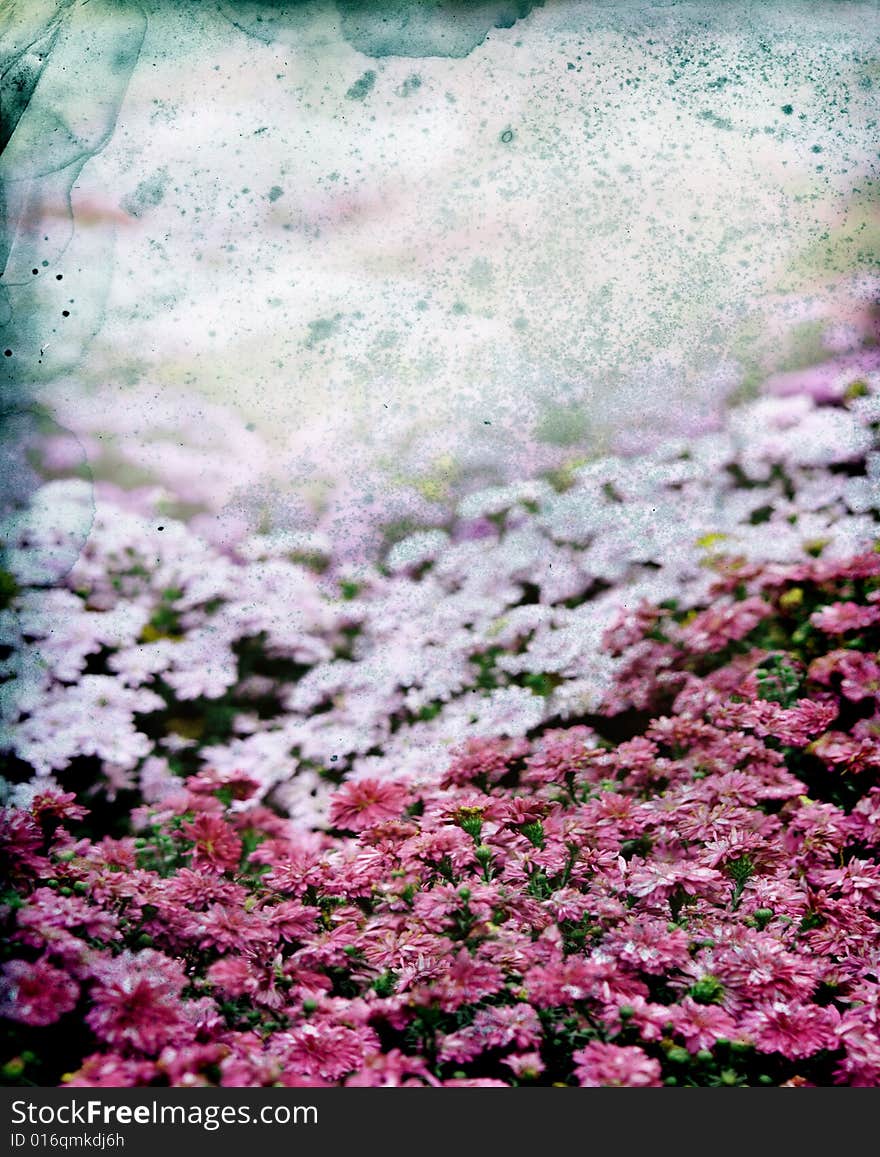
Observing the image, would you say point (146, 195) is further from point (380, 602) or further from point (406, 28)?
point (380, 602)

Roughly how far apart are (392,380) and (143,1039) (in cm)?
95

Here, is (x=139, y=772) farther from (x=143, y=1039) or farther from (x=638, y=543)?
(x=638, y=543)

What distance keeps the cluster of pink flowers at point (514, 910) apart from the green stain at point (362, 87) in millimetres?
952

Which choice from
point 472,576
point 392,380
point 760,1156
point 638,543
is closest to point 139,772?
point 472,576

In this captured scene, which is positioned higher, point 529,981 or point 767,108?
point 767,108

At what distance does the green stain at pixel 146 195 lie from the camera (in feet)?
4.65

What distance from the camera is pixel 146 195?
1420mm

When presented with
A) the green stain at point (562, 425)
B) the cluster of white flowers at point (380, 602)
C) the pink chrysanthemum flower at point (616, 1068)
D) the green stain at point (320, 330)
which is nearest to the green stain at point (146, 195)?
the green stain at point (320, 330)

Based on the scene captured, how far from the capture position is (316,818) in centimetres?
141

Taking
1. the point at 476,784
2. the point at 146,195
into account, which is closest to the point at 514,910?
the point at 476,784

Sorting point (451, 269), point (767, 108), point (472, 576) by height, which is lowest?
point (472, 576)

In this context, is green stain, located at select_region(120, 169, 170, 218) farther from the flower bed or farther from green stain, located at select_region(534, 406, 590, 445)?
green stain, located at select_region(534, 406, 590, 445)

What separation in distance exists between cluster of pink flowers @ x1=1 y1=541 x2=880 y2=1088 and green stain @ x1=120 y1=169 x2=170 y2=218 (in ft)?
2.86

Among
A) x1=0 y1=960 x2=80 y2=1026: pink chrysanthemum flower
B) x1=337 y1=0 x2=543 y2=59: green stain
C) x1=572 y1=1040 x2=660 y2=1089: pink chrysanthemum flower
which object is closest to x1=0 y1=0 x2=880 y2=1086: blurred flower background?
x1=337 y1=0 x2=543 y2=59: green stain
